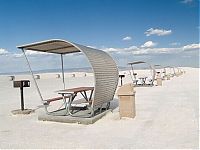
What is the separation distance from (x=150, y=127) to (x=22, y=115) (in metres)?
4.82

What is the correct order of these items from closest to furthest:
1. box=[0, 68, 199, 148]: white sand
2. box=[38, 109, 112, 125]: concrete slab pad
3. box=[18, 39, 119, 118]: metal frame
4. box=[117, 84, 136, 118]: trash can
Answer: box=[0, 68, 199, 148]: white sand, box=[38, 109, 112, 125]: concrete slab pad, box=[18, 39, 119, 118]: metal frame, box=[117, 84, 136, 118]: trash can

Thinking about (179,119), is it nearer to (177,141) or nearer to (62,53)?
(177,141)

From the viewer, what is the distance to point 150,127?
24.9ft

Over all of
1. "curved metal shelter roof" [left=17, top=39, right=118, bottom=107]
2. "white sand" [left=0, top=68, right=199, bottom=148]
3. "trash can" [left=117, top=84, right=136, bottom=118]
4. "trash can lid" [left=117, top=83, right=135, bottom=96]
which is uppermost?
"curved metal shelter roof" [left=17, top=39, right=118, bottom=107]

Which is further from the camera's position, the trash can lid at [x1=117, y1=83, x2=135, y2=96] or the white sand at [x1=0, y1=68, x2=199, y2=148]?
the trash can lid at [x1=117, y1=83, x2=135, y2=96]

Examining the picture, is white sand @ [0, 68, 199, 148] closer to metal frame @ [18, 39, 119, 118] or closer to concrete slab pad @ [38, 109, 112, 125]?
concrete slab pad @ [38, 109, 112, 125]

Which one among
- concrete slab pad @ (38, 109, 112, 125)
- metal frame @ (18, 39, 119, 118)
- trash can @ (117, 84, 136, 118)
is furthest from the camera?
trash can @ (117, 84, 136, 118)

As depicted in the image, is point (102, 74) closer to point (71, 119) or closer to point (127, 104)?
point (127, 104)

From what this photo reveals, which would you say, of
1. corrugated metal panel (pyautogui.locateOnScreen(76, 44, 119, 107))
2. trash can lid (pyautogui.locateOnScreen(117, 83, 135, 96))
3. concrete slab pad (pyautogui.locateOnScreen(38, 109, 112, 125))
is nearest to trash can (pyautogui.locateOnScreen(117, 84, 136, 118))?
trash can lid (pyautogui.locateOnScreen(117, 83, 135, 96))

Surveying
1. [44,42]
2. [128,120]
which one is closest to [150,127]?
[128,120]

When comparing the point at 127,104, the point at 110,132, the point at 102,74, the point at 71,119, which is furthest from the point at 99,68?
the point at 110,132

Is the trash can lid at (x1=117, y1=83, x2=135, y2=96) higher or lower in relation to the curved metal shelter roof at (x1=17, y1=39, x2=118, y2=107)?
lower

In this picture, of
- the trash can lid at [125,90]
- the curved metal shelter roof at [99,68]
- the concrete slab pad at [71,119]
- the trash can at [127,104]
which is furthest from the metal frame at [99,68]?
the trash can at [127,104]

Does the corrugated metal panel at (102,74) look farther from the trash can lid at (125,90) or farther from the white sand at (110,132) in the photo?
the white sand at (110,132)
